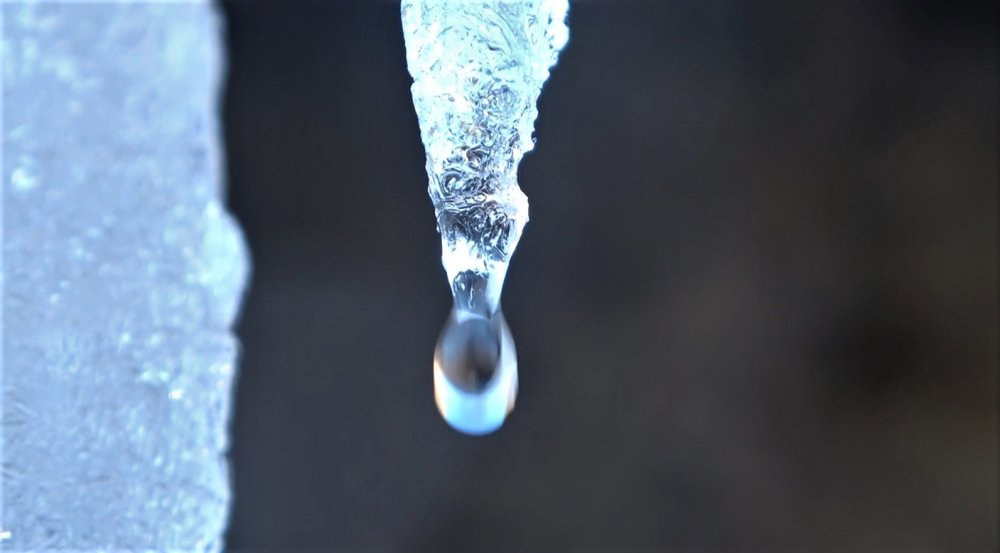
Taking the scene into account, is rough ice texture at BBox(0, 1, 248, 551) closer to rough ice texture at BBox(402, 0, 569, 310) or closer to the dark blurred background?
rough ice texture at BBox(402, 0, 569, 310)

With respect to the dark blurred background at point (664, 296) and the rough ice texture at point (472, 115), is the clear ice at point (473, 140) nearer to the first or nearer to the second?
the rough ice texture at point (472, 115)

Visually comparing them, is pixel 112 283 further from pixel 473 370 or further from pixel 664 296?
pixel 664 296

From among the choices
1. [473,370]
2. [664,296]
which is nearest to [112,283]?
[473,370]

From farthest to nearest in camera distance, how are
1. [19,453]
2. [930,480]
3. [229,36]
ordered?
1. [930,480]
2. [229,36]
3. [19,453]

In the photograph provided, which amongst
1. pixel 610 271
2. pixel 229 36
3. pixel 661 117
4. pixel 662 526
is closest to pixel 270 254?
pixel 229 36

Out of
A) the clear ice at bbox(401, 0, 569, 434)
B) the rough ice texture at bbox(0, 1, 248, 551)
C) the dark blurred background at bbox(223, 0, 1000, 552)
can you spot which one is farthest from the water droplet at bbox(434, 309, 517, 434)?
the dark blurred background at bbox(223, 0, 1000, 552)

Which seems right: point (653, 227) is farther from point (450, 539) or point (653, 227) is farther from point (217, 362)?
point (217, 362)

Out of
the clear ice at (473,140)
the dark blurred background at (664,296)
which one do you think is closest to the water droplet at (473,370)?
the clear ice at (473,140)
